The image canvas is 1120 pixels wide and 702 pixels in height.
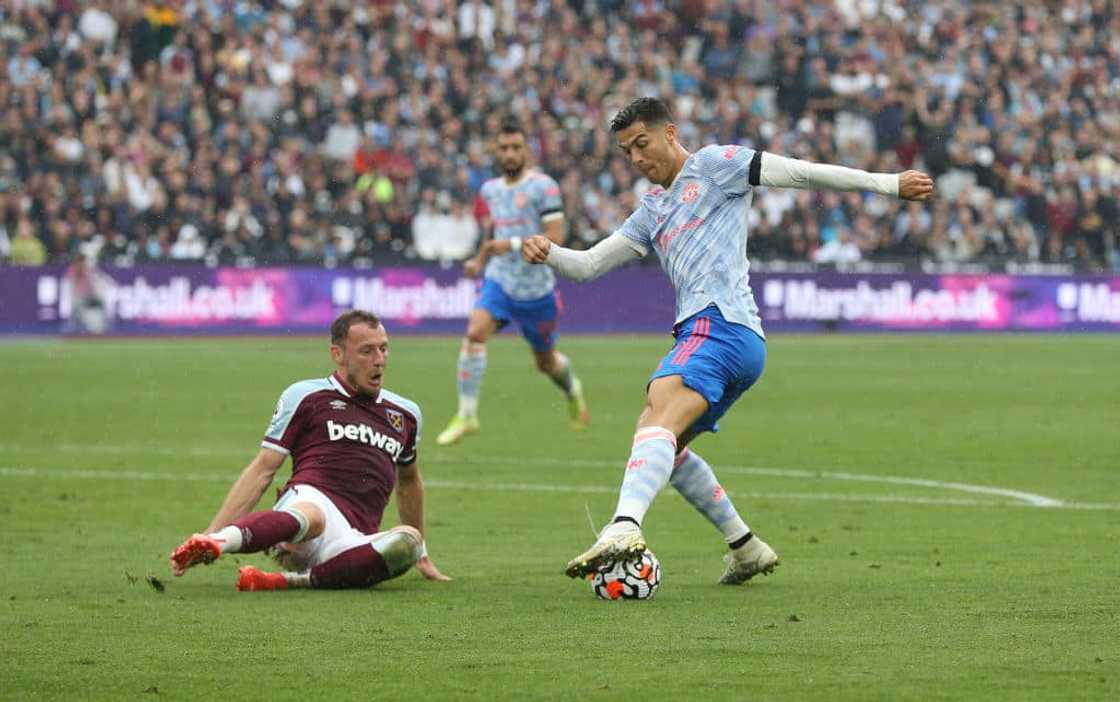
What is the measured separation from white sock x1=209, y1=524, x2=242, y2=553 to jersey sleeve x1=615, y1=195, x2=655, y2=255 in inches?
88.4

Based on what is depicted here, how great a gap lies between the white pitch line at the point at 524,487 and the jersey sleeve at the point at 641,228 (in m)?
4.17

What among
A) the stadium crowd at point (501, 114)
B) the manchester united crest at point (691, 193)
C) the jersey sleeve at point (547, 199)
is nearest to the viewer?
the manchester united crest at point (691, 193)

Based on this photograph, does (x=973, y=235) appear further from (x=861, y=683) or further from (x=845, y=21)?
(x=861, y=683)

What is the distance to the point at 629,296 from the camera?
3478 cm

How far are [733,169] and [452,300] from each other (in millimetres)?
24912

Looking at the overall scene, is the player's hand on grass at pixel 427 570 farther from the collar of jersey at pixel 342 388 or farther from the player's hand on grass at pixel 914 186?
the player's hand on grass at pixel 914 186

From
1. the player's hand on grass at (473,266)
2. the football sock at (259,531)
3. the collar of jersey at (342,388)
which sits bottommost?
the football sock at (259,531)

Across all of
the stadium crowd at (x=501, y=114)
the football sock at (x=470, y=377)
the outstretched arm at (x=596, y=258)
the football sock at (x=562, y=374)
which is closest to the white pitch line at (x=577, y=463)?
the football sock at (x=470, y=377)

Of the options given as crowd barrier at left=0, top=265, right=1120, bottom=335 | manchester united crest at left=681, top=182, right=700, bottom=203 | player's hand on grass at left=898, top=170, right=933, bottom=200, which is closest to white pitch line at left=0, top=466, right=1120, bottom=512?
manchester united crest at left=681, top=182, right=700, bottom=203

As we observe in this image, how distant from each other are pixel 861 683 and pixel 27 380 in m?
19.0

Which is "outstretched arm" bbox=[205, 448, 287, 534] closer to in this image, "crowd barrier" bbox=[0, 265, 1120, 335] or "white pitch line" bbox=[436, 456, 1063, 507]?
"white pitch line" bbox=[436, 456, 1063, 507]

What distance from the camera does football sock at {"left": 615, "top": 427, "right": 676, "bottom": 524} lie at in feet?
27.0

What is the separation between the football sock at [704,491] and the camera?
909 cm

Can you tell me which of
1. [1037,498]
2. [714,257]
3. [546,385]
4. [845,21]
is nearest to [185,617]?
[714,257]
